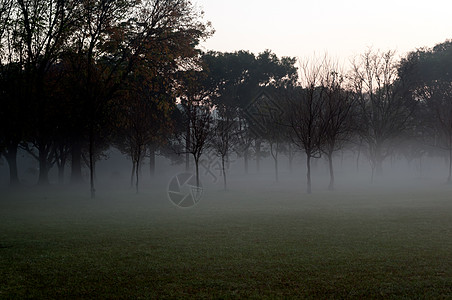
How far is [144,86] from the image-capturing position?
120ft

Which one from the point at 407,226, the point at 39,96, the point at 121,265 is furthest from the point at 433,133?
the point at 121,265

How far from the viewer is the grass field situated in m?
7.30

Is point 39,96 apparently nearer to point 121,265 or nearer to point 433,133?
point 121,265

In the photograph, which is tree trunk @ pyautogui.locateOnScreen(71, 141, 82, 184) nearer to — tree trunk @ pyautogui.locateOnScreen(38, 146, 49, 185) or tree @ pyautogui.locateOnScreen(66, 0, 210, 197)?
tree trunk @ pyautogui.locateOnScreen(38, 146, 49, 185)

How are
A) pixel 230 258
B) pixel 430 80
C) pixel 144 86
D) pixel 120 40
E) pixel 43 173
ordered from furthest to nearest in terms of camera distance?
pixel 430 80, pixel 43 173, pixel 144 86, pixel 120 40, pixel 230 258

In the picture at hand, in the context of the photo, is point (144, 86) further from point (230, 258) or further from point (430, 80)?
point (430, 80)

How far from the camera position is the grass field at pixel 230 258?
730cm

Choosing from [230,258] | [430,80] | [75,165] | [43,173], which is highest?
[430,80]

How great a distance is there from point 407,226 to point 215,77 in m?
45.7

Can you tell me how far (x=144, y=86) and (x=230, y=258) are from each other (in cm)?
2926

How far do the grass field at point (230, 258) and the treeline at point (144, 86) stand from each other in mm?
9697

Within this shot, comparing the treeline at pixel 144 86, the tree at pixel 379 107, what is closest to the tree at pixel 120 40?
the treeline at pixel 144 86

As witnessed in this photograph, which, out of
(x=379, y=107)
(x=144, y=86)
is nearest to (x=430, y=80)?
(x=379, y=107)

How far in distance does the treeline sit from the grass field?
970cm
